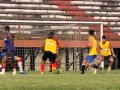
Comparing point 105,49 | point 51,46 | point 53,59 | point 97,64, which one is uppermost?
point 51,46

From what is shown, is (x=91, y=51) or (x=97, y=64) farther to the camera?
(x=97, y=64)

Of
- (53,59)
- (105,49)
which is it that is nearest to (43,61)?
(53,59)

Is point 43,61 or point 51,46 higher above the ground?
point 51,46

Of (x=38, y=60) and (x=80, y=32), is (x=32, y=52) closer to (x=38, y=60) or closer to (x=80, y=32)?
(x=38, y=60)

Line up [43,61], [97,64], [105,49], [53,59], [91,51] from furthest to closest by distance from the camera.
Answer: [105,49] < [53,59] < [97,64] < [43,61] < [91,51]

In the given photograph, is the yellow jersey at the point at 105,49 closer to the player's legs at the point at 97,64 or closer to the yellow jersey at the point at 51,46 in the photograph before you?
the player's legs at the point at 97,64

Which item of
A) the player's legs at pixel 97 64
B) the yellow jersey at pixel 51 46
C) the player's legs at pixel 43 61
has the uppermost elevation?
the yellow jersey at pixel 51 46

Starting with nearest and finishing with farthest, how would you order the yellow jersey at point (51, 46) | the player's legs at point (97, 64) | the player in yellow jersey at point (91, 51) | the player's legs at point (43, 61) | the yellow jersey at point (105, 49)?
1. the player in yellow jersey at point (91, 51)
2. the player's legs at point (43, 61)
3. the player's legs at point (97, 64)
4. the yellow jersey at point (51, 46)
5. the yellow jersey at point (105, 49)

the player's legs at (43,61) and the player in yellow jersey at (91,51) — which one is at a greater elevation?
the player in yellow jersey at (91,51)

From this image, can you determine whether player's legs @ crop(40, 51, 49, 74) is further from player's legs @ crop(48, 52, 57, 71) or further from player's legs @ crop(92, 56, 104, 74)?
player's legs @ crop(92, 56, 104, 74)

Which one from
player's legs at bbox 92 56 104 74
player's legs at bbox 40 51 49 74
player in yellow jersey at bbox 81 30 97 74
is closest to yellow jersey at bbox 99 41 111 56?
player's legs at bbox 92 56 104 74

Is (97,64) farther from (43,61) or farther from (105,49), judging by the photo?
(43,61)

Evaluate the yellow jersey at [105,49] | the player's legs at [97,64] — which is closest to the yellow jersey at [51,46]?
the player's legs at [97,64]

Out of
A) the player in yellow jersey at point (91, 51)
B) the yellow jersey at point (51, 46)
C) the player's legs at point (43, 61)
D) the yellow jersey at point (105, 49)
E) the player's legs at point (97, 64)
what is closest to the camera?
the player in yellow jersey at point (91, 51)
